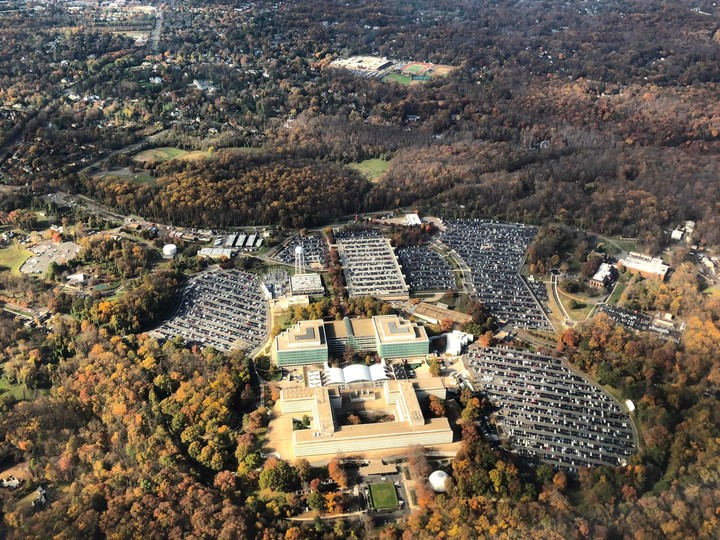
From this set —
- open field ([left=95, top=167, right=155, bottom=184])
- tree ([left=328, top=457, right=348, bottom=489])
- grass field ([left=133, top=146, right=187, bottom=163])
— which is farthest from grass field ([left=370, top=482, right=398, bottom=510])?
grass field ([left=133, top=146, right=187, bottom=163])

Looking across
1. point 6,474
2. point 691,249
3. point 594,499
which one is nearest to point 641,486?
point 594,499

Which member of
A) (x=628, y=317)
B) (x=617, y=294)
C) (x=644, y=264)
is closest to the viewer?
(x=628, y=317)

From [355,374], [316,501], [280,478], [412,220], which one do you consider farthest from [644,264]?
[280,478]

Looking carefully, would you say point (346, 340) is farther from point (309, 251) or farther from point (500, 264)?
point (500, 264)

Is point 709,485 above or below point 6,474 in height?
above

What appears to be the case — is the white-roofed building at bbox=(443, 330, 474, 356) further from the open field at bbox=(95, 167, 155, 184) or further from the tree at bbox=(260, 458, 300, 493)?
the open field at bbox=(95, 167, 155, 184)

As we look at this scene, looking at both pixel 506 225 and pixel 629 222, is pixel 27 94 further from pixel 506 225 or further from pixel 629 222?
pixel 629 222
